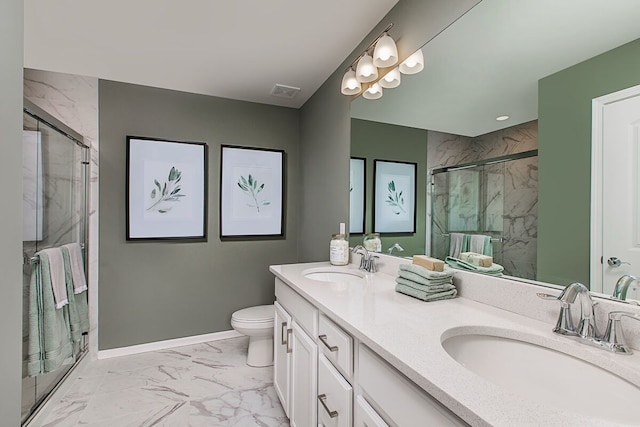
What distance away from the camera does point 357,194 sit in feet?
6.61

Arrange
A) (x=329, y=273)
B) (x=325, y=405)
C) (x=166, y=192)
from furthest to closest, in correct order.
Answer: (x=166, y=192), (x=329, y=273), (x=325, y=405)

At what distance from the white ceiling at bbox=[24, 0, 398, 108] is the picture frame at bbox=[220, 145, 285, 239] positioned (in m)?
0.65

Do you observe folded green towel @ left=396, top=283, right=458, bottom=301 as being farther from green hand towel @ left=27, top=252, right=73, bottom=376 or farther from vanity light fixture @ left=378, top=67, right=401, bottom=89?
green hand towel @ left=27, top=252, right=73, bottom=376

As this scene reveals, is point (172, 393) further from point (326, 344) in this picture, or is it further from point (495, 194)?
point (495, 194)

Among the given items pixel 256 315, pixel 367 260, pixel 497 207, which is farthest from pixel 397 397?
pixel 256 315

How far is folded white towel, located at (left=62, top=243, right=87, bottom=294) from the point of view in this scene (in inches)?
80.0

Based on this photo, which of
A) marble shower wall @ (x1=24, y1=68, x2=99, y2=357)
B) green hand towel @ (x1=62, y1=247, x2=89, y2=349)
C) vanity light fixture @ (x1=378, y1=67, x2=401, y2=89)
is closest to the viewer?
vanity light fixture @ (x1=378, y1=67, x2=401, y2=89)

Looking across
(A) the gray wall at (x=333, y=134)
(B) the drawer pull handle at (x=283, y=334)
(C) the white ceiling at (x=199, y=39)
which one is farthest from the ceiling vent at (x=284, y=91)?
(B) the drawer pull handle at (x=283, y=334)

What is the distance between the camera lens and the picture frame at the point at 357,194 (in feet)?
6.49

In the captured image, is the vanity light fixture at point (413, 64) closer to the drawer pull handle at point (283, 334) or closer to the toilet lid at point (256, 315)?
the drawer pull handle at point (283, 334)

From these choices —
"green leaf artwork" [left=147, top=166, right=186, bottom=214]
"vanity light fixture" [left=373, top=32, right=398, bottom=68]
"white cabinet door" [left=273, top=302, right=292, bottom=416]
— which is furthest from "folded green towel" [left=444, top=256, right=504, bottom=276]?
"green leaf artwork" [left=147, top=166, right=186, bottom=214]

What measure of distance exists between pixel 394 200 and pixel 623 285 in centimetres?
107

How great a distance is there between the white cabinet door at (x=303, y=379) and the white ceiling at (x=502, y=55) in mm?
1167

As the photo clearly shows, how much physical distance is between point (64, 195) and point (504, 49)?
2713 mm
